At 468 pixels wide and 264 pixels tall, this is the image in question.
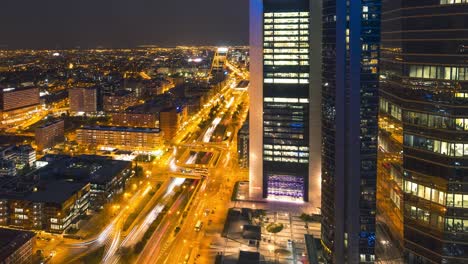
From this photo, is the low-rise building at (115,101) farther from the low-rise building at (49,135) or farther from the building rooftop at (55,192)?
the building rooftop at (55,192)

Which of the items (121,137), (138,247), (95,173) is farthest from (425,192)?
(121,137)

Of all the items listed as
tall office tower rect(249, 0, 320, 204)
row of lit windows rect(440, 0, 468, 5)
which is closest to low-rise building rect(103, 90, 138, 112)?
tall office tower rect(249, 0, 320, 204)

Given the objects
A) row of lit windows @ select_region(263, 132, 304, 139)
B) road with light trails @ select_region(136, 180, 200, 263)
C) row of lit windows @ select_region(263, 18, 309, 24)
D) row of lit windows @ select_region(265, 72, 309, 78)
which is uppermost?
row of lit windows @ select_region(263, 18, 309, 24)

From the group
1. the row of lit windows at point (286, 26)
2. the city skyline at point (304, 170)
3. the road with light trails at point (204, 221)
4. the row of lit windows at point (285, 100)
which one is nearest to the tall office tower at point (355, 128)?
the city skyline at point (304, 170)

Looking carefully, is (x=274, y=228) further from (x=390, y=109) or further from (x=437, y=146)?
(x=437, y=146)

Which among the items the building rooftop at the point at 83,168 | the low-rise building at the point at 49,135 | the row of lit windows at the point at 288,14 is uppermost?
the row of lit windows at the point at 288,14

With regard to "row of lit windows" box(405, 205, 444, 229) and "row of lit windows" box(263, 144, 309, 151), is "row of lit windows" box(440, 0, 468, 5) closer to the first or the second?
"row of lit windows" box(405, 205, 444, 229)

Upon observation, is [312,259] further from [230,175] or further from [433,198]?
[230,175]
